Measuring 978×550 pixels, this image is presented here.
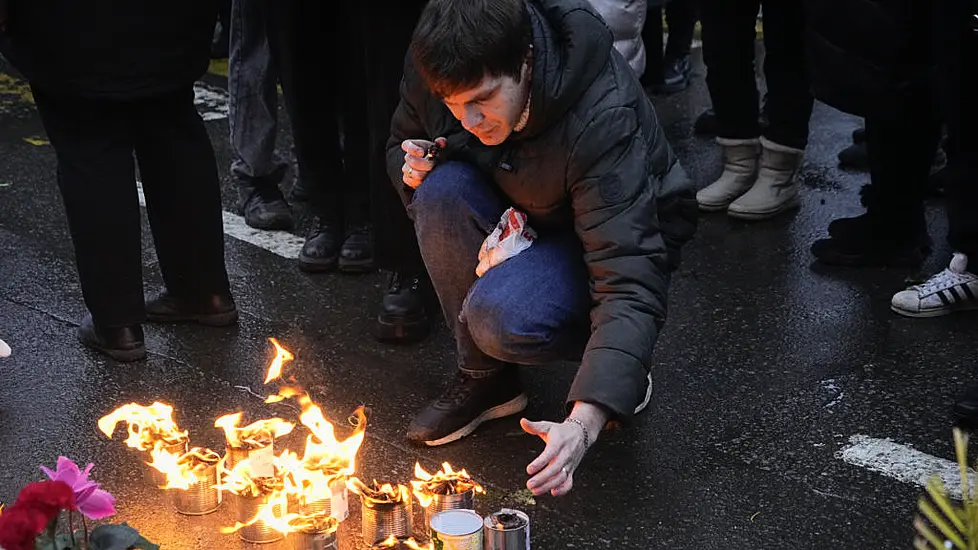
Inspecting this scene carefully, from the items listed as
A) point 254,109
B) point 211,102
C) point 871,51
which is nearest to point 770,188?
point 871,51

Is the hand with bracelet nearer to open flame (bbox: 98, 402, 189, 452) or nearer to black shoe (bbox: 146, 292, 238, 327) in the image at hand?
open flame (bbox: 98, 402, 189, 452)

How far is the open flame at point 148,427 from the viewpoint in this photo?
132 inches

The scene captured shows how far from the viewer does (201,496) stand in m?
3.29

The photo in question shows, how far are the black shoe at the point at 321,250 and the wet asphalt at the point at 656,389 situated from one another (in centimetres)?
4

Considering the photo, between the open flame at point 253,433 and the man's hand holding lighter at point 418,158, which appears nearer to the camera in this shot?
the open flame at point 253,433

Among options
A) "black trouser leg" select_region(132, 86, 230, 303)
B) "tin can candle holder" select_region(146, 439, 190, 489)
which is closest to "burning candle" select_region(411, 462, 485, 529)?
"tin can candle holder" select_region(146, 439, 190, 489)

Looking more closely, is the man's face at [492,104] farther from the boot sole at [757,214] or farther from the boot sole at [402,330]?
the boot sole at [757,214]

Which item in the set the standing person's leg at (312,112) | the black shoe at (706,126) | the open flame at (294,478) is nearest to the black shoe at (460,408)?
the open flame at (294,478)

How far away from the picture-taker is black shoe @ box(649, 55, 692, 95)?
24.4 feet

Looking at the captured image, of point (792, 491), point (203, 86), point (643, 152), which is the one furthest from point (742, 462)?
point (203, 86)

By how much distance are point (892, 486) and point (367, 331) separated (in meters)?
1.91

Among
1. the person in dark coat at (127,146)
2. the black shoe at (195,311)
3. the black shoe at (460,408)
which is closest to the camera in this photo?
the black shoe at (460,408)

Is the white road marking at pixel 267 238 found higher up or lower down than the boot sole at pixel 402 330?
lower down

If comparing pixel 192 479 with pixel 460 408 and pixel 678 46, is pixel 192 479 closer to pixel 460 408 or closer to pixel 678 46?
pixel 460 408
